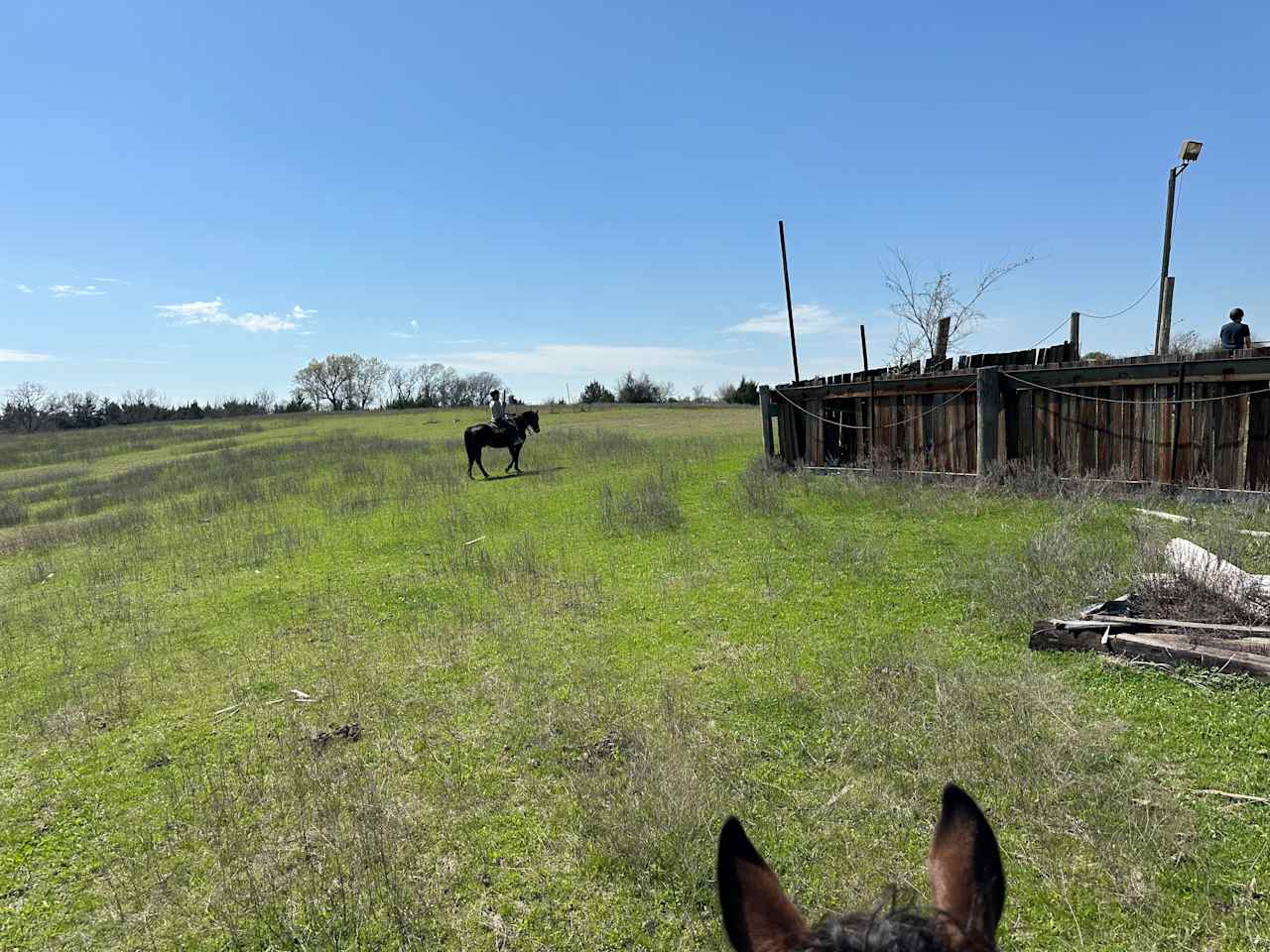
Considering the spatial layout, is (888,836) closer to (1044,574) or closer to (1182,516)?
(1044,574)

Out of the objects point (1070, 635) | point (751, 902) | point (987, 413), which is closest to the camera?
point (751, 902)

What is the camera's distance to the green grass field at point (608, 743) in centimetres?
332

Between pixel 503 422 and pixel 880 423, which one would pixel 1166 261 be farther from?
pixel 503 422

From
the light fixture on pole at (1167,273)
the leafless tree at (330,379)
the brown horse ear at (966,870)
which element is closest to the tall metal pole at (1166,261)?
the light fixture on pole at (1167,273)

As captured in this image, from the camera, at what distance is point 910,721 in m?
4.59

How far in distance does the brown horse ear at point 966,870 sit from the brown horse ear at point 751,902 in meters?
0.32

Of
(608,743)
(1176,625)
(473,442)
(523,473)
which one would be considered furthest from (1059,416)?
(473,442)

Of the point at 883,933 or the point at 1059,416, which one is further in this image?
the point at 1059,416

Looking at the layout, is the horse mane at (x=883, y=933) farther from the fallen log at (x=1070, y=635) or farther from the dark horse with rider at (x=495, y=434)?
the dark horse with rider at (x=495, y=434)

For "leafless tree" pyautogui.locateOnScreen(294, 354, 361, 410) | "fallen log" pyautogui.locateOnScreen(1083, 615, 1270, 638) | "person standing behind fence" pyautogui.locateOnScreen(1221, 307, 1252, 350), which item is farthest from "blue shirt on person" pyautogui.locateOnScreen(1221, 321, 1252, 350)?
"leafless tree" pyautogui.locateOnScreen(294, 354, 361, 410)

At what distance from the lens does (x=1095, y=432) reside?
1074 centimetres

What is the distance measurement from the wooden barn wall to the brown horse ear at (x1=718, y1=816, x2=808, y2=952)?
36.2 ft

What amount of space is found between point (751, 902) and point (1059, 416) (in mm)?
11813

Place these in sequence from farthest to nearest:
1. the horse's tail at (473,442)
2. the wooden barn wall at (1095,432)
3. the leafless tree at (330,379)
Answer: the leafless tree at (330,379) → the horse's tail at (473,442) → the wooden barn wall at (1095,432)
